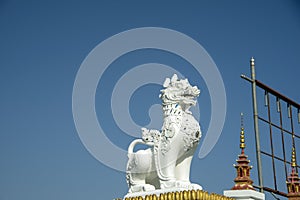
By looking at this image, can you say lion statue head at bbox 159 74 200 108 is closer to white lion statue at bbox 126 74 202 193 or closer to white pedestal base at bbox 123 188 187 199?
white lion statue at bbox 126 74 202 193

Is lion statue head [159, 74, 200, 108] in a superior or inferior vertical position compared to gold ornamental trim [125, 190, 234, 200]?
superior

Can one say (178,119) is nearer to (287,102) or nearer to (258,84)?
(258,84)

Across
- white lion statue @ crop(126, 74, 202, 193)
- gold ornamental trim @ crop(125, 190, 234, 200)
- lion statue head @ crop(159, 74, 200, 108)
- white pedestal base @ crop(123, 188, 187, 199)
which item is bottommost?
gold ornamental trim @ crop(125, 190, 234, 200)

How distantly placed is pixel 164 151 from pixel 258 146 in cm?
408

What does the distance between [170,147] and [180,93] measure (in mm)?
822

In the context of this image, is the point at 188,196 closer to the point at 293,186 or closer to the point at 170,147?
the point at 170,147

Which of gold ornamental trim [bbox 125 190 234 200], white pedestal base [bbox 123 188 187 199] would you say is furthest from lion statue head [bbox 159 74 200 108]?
gold ornamental trim [bbox 125 190 234 200]

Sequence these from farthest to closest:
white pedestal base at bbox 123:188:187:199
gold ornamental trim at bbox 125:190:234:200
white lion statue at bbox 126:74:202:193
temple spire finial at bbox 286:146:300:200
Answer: temple spire finial at bbox 286:146:300:200 → white lion statue at bbox 126:74:202:193 → white pedestal base at bbox 123:188:187:199 → gold ornamental trim at bbox 125:190:234:200

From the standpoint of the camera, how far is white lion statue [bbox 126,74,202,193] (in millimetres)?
7855

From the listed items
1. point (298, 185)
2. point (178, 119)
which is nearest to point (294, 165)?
point (298, 185)

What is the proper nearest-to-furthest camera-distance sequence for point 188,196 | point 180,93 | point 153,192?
point 188,196, point 153,192, point 180,93

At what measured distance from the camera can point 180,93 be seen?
8102mm

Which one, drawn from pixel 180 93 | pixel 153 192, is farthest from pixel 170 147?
pixel 180 93

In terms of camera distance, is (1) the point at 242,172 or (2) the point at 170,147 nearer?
(2) the point at 170,147
